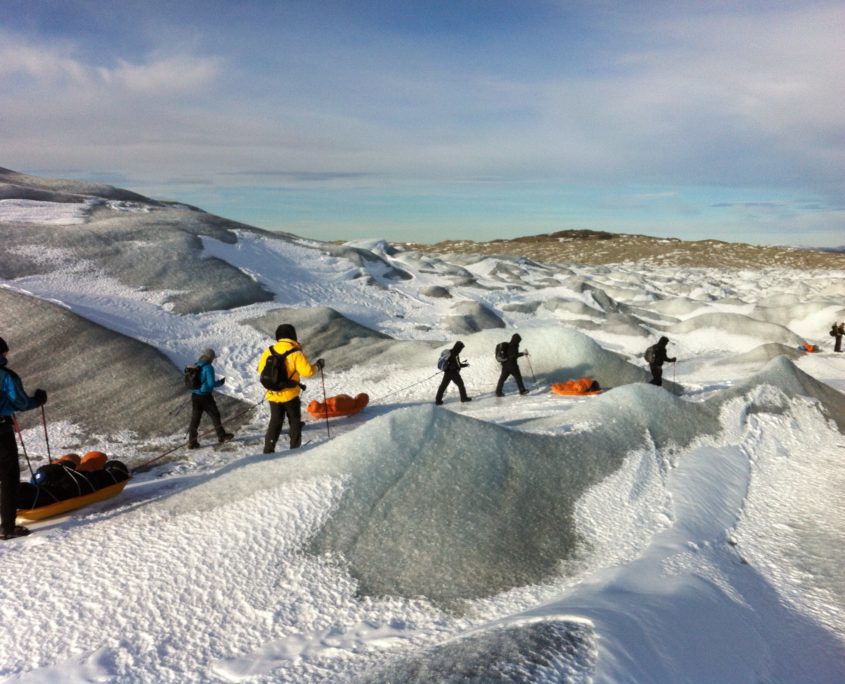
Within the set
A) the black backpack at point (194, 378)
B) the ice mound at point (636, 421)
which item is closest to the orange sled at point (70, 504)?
the black backpack at point (194, 378)

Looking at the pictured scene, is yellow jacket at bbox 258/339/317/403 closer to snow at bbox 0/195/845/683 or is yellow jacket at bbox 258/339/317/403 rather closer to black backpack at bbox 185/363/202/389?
snow at bbox 0/195/845/683

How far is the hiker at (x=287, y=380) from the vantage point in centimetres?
1027

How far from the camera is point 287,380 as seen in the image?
10.4 meters

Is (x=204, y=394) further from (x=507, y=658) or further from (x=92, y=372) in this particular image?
(x=507, y=658)

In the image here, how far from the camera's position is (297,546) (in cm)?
692

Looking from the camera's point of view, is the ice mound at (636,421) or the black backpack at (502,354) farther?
the black backpack at (502,354)

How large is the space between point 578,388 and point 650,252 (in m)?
125

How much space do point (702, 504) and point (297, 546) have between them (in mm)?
6385

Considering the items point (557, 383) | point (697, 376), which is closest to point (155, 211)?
point (557, 383)

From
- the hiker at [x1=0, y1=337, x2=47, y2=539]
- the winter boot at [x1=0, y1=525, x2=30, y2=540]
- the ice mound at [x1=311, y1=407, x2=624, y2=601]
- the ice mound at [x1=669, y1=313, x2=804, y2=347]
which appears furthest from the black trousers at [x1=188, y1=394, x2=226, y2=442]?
the ice mound at [x1=669, y1=313, x2=804, y2=347]

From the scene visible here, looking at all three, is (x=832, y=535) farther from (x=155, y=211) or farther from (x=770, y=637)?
(x=155, y=211)

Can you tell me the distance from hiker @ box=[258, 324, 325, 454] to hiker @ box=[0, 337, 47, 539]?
12.3 feet

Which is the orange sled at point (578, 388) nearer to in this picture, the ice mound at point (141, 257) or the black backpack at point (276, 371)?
the black backpack at point (276, 371)

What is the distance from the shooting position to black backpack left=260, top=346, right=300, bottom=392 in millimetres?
10203
